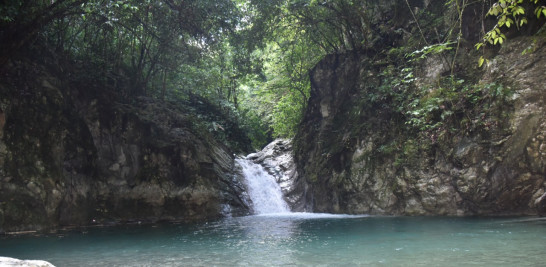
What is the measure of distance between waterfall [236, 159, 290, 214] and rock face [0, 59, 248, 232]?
3.00 ft

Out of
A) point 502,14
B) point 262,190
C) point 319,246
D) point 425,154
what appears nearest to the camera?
point 502,14

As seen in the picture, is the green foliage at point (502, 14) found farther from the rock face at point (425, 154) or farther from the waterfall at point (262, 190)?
the waterfall at point (262, 190)

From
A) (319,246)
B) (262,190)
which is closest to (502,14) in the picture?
(319,246)

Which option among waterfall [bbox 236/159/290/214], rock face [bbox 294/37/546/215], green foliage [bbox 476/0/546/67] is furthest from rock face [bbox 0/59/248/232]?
green foliage [bbox 476/0/546/67]

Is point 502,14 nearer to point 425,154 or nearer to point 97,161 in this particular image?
point 425,154

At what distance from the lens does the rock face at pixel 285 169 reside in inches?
656

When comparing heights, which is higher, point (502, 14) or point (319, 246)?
point (502, 14)

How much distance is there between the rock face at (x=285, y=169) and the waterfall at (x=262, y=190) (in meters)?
0.30

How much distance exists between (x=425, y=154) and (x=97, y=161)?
1207cm

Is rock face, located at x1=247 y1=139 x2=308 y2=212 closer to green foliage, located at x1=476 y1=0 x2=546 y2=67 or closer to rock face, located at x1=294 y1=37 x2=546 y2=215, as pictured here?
rock face, located at x1=294 y1=37 x2=546 y2=215

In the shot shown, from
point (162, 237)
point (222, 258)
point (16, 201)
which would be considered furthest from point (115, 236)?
point (222, 258)

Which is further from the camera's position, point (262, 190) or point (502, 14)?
point (262, 190)

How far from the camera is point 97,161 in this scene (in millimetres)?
13812

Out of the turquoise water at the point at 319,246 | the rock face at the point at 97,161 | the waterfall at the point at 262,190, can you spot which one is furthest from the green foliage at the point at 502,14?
the waterfall at the point at 262,190
